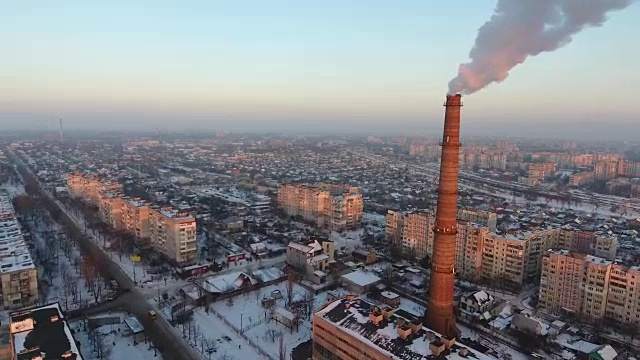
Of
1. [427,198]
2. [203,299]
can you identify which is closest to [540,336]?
[203,299]

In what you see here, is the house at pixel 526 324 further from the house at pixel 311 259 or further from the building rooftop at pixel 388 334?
the house at pixel 311 259

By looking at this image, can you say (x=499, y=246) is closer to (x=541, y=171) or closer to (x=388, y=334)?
(x=388, y=334)

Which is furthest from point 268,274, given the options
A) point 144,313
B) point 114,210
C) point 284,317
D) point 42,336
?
point 114,210

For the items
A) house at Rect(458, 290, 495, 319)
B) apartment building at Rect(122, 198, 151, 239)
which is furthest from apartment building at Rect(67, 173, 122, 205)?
house at Rect(458, 290, 495, 319)

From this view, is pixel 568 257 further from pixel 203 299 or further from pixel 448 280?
pixel 203 299

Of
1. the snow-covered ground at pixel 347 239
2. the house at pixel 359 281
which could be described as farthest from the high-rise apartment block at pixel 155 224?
the snow-covered ground at pixel 347 239

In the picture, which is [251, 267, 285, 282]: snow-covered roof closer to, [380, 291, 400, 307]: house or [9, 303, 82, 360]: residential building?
[380, 291, 400, 307]: house

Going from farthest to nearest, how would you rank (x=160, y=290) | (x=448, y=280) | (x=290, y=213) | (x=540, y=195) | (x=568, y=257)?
1. (x=540, y=195)
2. (x=290, y=213)
3. (x=160, y=290)
4. (x=568, y=257)
5. (x=448, y=280)
